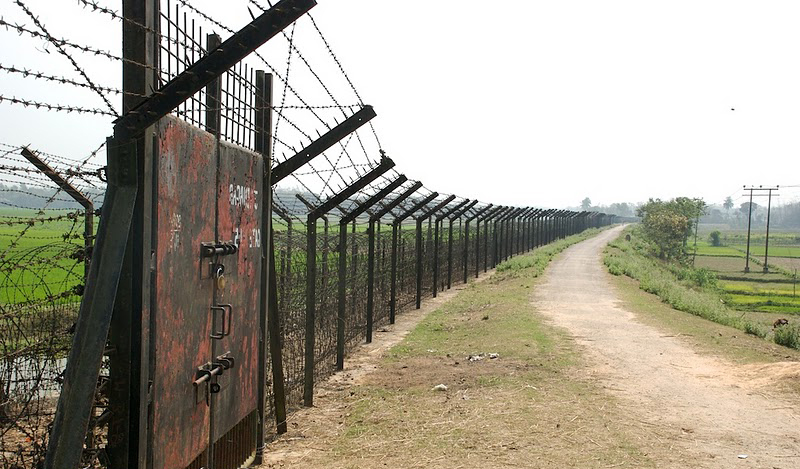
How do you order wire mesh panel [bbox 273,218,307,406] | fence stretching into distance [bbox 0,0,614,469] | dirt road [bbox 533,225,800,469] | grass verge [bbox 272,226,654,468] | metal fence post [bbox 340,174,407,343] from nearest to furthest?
fence stretching into distance [bbox 0,0,614,469] < grass verge [bbox 272,226,654,468] < dirt road [bbox 533,225,800,469] < wire mesh panel [bbox 273,218,307,406] < metal fence post [bbox 340,174,407,343]

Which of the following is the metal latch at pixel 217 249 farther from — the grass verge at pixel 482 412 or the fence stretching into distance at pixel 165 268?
the grass verge at pixel 482 412

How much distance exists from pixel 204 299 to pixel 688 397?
659 cm

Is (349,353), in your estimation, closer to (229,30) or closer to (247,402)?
(247,402)

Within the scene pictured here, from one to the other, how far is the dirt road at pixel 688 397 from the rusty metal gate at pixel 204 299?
3.77 meters

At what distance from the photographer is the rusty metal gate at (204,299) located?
352 cm

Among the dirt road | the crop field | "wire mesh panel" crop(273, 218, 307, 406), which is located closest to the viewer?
the dirt road

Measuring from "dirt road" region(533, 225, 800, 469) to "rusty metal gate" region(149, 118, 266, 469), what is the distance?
12.4ft

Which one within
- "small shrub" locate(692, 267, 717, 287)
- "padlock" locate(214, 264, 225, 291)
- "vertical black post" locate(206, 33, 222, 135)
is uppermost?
"vertical black post" locate(206, 33, 222, 135)

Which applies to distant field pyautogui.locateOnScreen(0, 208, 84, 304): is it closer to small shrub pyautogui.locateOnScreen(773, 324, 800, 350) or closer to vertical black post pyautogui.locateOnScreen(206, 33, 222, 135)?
vertical black post pyautogui.locateOnScreen(206, 33, 222, 135)

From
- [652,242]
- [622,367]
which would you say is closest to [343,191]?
[622,367]

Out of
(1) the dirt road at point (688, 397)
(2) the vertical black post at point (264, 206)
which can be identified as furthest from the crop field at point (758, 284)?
Answer: (2) the vertical black post at point (264, 206)

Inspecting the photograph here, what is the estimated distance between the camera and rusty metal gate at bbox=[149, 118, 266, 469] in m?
3.52

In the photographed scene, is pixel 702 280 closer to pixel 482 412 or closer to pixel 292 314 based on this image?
pixel 482 412

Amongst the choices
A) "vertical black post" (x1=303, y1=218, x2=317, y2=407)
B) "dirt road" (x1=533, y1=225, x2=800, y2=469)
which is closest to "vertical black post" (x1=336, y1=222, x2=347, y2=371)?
A: "vertical black post" (x1=303, y1=218, x2=317, y2=407)
